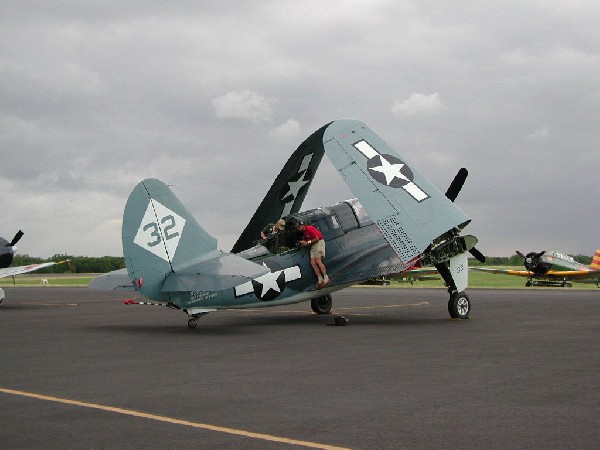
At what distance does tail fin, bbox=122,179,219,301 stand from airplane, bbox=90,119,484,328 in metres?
0.02

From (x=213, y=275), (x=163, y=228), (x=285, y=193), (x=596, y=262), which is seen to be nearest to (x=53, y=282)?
(x=596, y=262)

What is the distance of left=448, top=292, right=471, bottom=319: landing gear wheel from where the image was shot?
20031 millimetres

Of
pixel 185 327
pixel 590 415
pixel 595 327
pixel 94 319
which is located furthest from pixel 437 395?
Result: pixel 94 319

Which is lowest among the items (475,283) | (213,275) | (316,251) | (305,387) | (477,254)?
(305,387)

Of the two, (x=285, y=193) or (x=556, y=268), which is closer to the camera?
(x=285, y=193)

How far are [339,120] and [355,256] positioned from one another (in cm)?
376

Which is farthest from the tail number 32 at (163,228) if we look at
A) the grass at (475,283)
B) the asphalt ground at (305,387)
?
the grass at (475,283)

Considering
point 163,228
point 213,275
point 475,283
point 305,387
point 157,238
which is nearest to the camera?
point 305,387

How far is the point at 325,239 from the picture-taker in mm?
20094

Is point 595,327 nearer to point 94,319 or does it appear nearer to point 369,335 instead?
point 369,335

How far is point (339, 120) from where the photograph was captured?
19.8m

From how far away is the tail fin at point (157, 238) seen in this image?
1647 centimetres

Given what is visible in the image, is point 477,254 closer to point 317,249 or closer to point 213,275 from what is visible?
point 317,249

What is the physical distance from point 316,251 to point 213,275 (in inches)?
170
